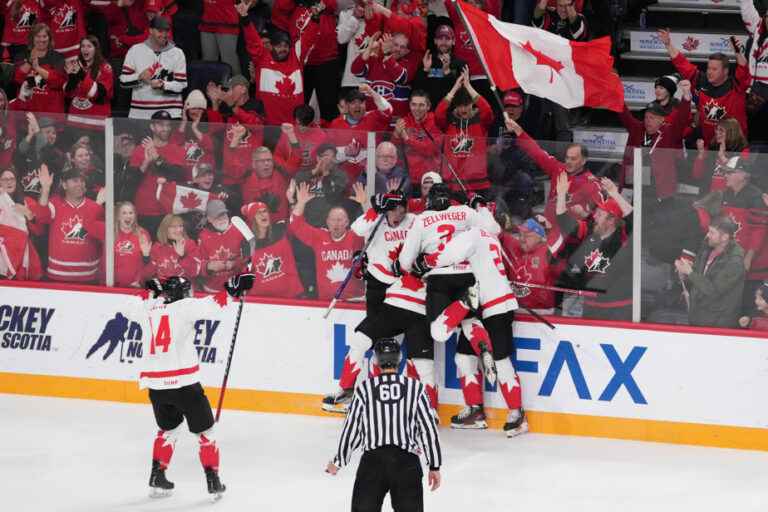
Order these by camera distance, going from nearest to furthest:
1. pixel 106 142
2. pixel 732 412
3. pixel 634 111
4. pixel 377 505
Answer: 1. pixel 377 505
2. pixel 732 412
3. pixel 106 142
4. pixel 634 111

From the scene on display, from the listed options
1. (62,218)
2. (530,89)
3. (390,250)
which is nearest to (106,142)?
(62,218)

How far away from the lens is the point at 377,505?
8.03 metres

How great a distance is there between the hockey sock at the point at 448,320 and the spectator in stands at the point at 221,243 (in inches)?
65.6

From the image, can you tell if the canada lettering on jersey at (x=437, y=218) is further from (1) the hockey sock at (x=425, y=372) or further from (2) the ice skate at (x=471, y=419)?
(2) the ice skate at (x=471, y=419)

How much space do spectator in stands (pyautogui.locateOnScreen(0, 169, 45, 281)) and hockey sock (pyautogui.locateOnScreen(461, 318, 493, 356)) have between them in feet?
11.3

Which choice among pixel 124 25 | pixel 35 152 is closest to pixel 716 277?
pixel 35 152

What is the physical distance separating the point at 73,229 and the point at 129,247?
48 centimetres

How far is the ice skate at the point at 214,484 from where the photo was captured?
978 cm

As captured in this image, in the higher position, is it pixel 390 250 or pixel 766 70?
pixel 766 70

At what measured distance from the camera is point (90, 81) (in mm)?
13312

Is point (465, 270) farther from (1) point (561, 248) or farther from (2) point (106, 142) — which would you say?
(2) point (106, 142)

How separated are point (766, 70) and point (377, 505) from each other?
6.13 metres

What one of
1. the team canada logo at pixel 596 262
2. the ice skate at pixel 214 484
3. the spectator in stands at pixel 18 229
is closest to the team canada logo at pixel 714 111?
the team canada logo at pixel 596 262

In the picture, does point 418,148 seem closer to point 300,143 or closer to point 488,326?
point 300,143
